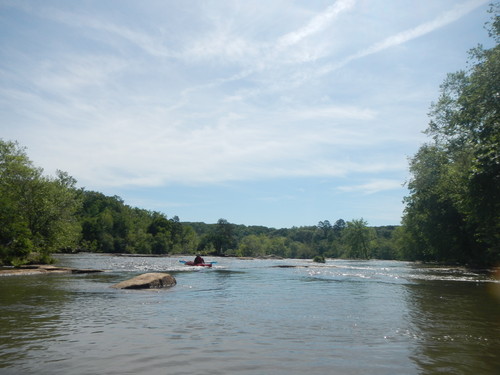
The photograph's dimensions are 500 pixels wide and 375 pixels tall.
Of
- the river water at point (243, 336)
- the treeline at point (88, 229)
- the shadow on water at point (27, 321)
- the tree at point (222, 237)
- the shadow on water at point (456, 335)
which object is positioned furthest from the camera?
the tree at point (222, 237)

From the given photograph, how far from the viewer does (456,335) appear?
9.24 m

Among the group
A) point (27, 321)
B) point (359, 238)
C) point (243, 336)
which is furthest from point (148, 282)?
point (359, 238)

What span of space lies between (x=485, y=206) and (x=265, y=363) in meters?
26.5

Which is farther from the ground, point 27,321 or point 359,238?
point 359,238

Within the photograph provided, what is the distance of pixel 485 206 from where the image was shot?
26.5 m

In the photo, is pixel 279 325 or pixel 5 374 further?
pixel 279 325

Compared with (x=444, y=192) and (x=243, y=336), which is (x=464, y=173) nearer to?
(x=444, y=192)

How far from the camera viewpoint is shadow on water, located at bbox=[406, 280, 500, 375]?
6.79m

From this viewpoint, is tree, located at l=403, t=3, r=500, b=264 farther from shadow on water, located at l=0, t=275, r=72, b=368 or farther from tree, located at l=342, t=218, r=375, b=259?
tree, located at l=342, t=218, r=375, b=259

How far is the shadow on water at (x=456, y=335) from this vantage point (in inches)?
267

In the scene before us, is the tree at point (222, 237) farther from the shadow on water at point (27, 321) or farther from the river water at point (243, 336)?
the river water at point (243, 336)

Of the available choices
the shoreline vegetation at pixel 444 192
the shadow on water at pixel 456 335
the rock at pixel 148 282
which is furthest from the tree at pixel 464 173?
the rock at pixel 148 282

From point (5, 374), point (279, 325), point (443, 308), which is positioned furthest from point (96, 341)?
point (443, 308)

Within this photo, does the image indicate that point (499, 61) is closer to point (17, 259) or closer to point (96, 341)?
point (96, 341)
